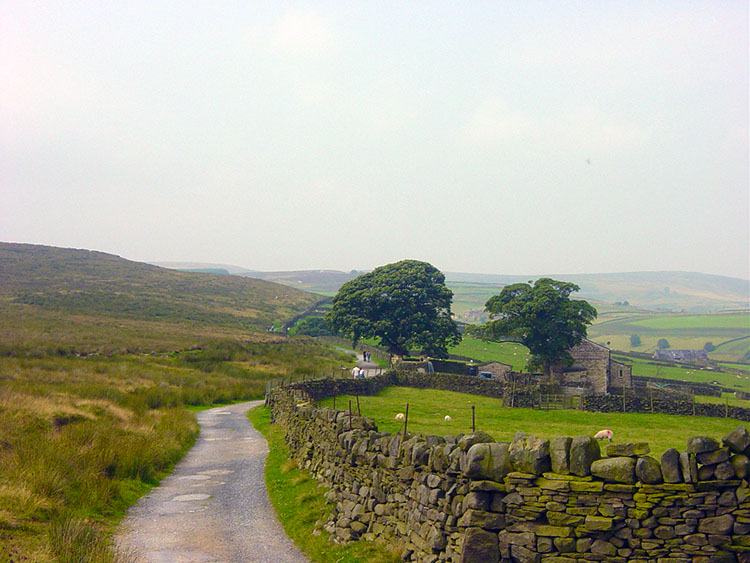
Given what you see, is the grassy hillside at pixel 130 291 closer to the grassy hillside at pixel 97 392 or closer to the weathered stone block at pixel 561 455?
the grassy hillside at pixel 97 392

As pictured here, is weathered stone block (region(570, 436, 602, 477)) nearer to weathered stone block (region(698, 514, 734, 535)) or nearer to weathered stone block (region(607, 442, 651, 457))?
weathered stone block (region(607, 442, 651, 457))

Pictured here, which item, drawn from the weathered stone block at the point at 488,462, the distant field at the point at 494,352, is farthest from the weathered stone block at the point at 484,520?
the distant field at the point at 494,352

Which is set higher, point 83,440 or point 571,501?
point 571,501

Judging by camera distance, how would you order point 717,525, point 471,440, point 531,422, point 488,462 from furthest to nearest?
point 531,422 < point 471,440 < point 488,462 < point 717,525

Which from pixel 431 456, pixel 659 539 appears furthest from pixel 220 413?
pixel 659 539

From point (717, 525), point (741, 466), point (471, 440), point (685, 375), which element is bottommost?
point (685, 375)

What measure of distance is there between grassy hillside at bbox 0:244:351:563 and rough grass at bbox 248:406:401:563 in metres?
3.22

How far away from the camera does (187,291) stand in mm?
131625

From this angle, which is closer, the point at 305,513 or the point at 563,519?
the point at 563,519

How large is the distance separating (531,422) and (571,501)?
20164 mm

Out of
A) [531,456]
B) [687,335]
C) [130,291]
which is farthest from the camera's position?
[687,335]

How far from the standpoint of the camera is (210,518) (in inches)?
502

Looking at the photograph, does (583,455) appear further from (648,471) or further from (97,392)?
(97,392)

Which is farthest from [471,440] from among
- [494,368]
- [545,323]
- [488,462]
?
[494,368]
